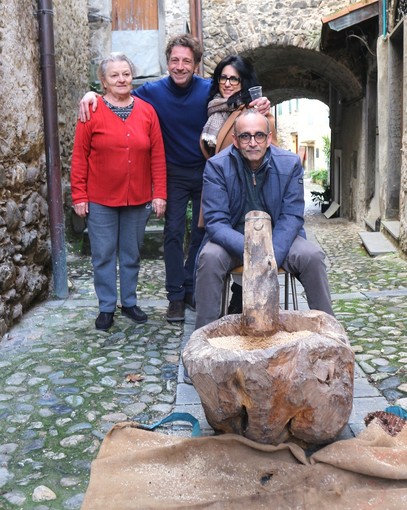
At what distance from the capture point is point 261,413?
2.15 metres

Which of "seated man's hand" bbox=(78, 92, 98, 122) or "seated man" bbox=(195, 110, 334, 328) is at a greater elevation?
"seated man's hand" bbox=(78, 92, 98, 122)

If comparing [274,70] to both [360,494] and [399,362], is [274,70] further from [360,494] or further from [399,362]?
[360,494]

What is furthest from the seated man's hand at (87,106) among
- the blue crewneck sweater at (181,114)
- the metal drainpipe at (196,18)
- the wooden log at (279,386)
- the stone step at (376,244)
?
the metal drainpipe at (196,18)

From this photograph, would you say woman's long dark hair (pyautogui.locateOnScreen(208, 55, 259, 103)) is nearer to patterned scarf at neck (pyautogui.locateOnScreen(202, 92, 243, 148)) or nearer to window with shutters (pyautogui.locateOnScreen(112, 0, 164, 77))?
patterned scarf at neck (pyautogui.locateOnScreen(202, 92, 243, 148))

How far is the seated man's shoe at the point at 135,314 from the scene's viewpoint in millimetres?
4273

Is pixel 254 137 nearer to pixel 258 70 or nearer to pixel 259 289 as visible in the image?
pixel 259 289

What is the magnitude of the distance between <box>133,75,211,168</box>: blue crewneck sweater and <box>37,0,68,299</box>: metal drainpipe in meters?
1.02

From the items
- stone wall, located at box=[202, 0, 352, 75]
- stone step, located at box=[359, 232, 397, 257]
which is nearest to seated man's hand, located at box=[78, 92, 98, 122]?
stone step, located at box=[359, 232, 397, 257]

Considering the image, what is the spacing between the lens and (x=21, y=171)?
444cm

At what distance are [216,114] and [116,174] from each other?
29.3 inches

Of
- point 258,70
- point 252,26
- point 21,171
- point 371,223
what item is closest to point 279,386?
point 21,171

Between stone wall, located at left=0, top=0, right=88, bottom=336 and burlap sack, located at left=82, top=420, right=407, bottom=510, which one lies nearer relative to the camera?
burlap sack, located at left=82, top=420, right=407, bottom=510

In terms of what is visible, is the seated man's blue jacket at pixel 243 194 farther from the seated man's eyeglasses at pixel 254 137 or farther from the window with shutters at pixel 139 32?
the window with shutters at pixel 139 32

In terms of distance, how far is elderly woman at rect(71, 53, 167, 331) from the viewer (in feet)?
12.8
